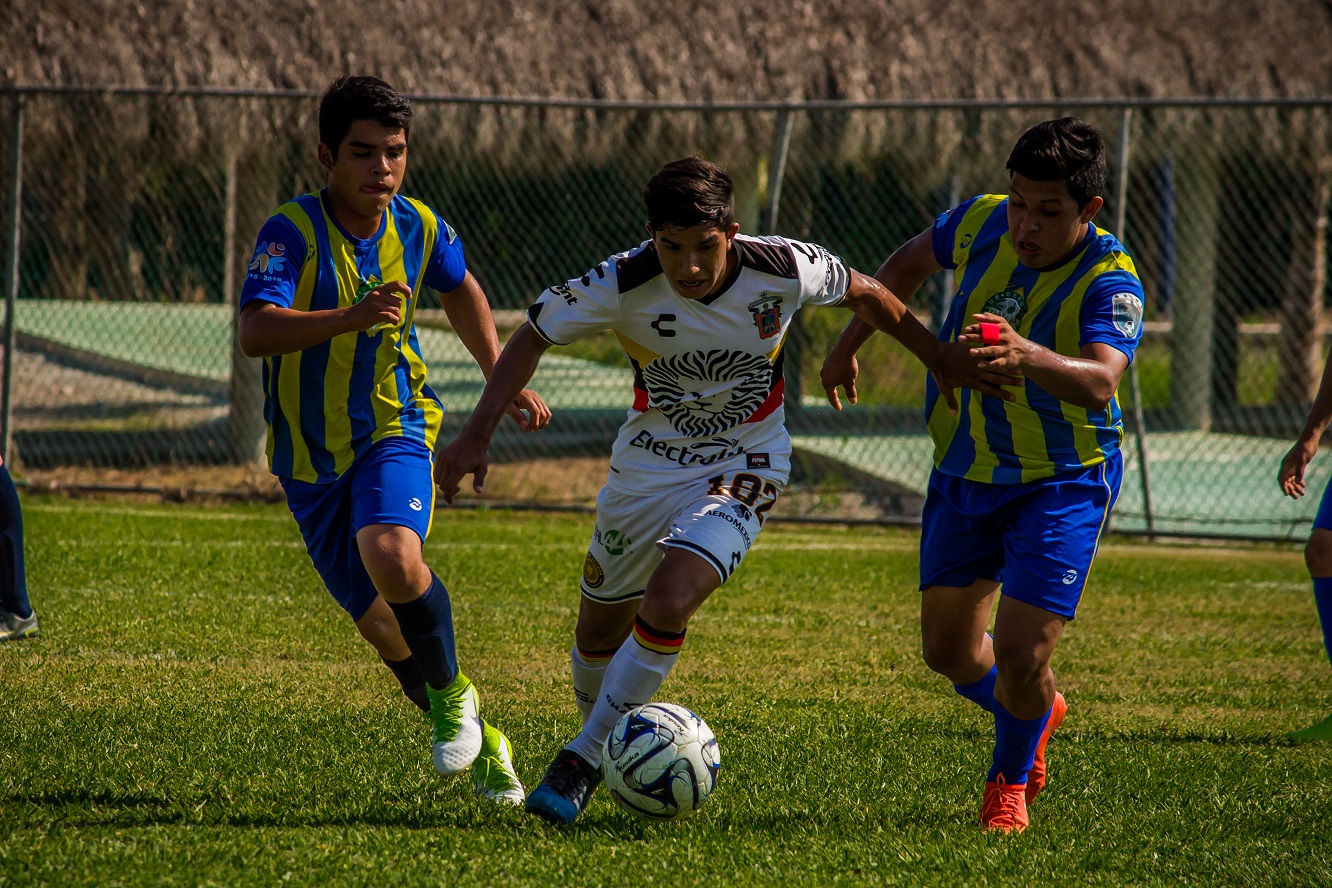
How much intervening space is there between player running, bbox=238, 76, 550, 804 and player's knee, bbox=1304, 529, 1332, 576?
2980 millimetres

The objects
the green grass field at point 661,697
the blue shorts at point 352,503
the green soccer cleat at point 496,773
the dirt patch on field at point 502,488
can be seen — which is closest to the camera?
the green grass field at point 661,697

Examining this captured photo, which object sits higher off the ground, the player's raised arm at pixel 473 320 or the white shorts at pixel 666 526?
the player's raised arm at pixel 473 320

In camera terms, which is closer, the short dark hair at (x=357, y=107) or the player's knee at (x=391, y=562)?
the player's knee at (x=391, y=562)

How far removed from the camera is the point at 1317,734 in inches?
197

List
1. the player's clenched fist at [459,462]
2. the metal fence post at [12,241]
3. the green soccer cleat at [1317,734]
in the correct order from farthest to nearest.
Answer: the metal fence post at [12,241] < the green soccer cleat at [1317,734] < the player's clenched fist at [459,462]

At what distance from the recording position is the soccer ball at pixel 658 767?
12.0 ft

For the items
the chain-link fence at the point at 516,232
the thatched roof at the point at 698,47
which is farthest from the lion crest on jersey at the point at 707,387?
the thatched roof at the point at 698,47

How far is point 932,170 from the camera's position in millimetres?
11023

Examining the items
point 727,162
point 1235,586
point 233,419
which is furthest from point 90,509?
point 1235,586

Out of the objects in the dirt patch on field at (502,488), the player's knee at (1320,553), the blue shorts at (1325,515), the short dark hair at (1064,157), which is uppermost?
the short dark hair at (1064,157)

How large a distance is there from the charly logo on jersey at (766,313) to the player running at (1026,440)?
0.57 metres

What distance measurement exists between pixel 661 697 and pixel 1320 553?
252 centimetres

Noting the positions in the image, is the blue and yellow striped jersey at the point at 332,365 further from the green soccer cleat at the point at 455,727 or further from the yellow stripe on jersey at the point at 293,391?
the green soccer cleat at the point at 455,727

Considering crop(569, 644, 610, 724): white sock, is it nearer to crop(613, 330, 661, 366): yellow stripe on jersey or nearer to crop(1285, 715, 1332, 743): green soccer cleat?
crop(613, 330, 661, 366): yellow stripe on jersey
